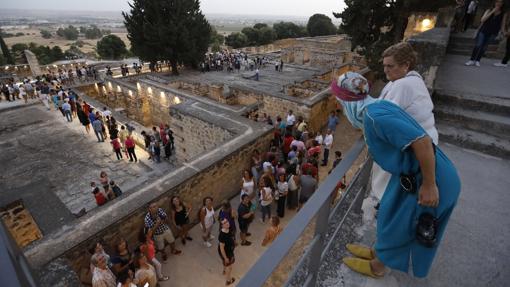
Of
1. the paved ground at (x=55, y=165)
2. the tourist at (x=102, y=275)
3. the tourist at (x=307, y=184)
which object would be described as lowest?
the paved ground at (x=55, y=165)

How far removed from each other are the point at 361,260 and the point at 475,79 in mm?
5198

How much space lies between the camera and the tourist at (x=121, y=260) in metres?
4.51

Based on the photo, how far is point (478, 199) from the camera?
2.77 m

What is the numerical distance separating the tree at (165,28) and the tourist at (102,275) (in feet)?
65.8

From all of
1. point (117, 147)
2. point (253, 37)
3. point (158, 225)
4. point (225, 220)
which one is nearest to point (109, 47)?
point (253, 37)

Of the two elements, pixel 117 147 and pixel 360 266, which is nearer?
pixel 360 266

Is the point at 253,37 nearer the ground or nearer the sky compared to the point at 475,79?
nearer the sky

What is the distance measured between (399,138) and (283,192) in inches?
195

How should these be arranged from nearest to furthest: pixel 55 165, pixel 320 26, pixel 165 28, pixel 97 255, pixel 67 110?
pixel 97 255, pixel 55 165, pixel 67 110, pixel 165 28, pixel 320 26

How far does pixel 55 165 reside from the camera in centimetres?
973

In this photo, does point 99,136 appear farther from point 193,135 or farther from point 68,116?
point 193,135

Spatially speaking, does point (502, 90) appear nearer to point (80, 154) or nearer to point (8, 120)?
point (80, 154)

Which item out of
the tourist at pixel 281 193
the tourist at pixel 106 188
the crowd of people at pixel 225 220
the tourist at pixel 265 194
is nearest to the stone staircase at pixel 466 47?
the crowd of people at pixel 225 220

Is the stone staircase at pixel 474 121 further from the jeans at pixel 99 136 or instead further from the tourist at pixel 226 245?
the jeans at pixel 99 136
